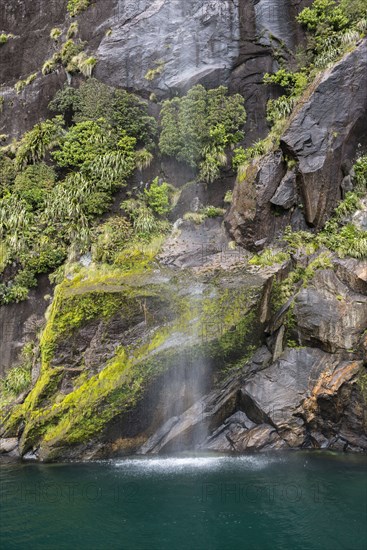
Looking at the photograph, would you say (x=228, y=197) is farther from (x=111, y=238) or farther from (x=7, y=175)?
(x=7, y=175)

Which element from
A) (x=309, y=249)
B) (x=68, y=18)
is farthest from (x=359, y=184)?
(x=68, y=18)

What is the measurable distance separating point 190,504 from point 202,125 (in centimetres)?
1363

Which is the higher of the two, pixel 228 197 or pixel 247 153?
pixel 247 153

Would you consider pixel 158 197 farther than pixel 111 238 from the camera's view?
Yes

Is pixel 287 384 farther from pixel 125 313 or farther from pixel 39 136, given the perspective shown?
pixel 39 136

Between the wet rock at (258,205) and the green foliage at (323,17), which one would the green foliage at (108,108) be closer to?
the wet rock at (258,205)

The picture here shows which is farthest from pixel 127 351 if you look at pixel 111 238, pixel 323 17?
pixel 323 17

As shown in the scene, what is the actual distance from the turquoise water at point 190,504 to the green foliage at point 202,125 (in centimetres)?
1142

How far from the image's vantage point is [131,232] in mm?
16344

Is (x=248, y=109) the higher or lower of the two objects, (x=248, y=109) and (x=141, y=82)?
the lower

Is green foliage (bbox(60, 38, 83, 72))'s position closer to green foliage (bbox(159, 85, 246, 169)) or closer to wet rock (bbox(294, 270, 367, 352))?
green foliage (bbox(159, 85, 246, 169))

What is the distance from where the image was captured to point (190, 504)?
8766 millimetres

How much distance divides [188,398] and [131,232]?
6.57 m

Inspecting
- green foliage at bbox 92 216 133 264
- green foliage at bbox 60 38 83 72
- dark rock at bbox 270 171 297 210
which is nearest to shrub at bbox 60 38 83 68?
green foliage at bbox 60 38 83 72
